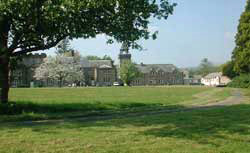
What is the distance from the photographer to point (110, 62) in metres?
173

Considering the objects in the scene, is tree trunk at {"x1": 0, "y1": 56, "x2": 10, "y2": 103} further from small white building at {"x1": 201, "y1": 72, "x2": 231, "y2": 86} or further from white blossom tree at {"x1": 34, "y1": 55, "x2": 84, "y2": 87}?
small white building at {"x1": 201, "y1": 72, "x2": 231, "y2": 86}

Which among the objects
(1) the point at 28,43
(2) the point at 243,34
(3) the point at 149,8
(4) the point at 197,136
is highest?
(2) the point at 243,34

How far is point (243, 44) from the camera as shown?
57.5 metres

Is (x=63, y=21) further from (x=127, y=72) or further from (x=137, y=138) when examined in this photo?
(x=127, y=72)

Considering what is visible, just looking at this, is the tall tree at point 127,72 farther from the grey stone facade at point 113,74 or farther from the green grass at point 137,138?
the green grass at point 137,138

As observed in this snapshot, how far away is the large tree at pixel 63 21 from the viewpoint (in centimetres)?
1431

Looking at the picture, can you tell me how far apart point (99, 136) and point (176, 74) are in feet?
566

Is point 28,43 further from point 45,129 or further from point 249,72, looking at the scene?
point 249,72

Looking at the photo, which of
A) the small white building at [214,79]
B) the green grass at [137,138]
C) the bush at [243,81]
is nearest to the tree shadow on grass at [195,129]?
the green grass at [137,138]

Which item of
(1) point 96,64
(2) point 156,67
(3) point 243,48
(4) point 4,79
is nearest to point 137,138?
(4) point 4,79

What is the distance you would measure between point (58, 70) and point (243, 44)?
70.5 m

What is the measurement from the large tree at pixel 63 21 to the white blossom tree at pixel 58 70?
98.7 meters

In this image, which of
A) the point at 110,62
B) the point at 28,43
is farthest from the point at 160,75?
the point at 28,43

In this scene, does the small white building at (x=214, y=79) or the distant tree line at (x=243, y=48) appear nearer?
the distant tree line at (x=243, y=48)
